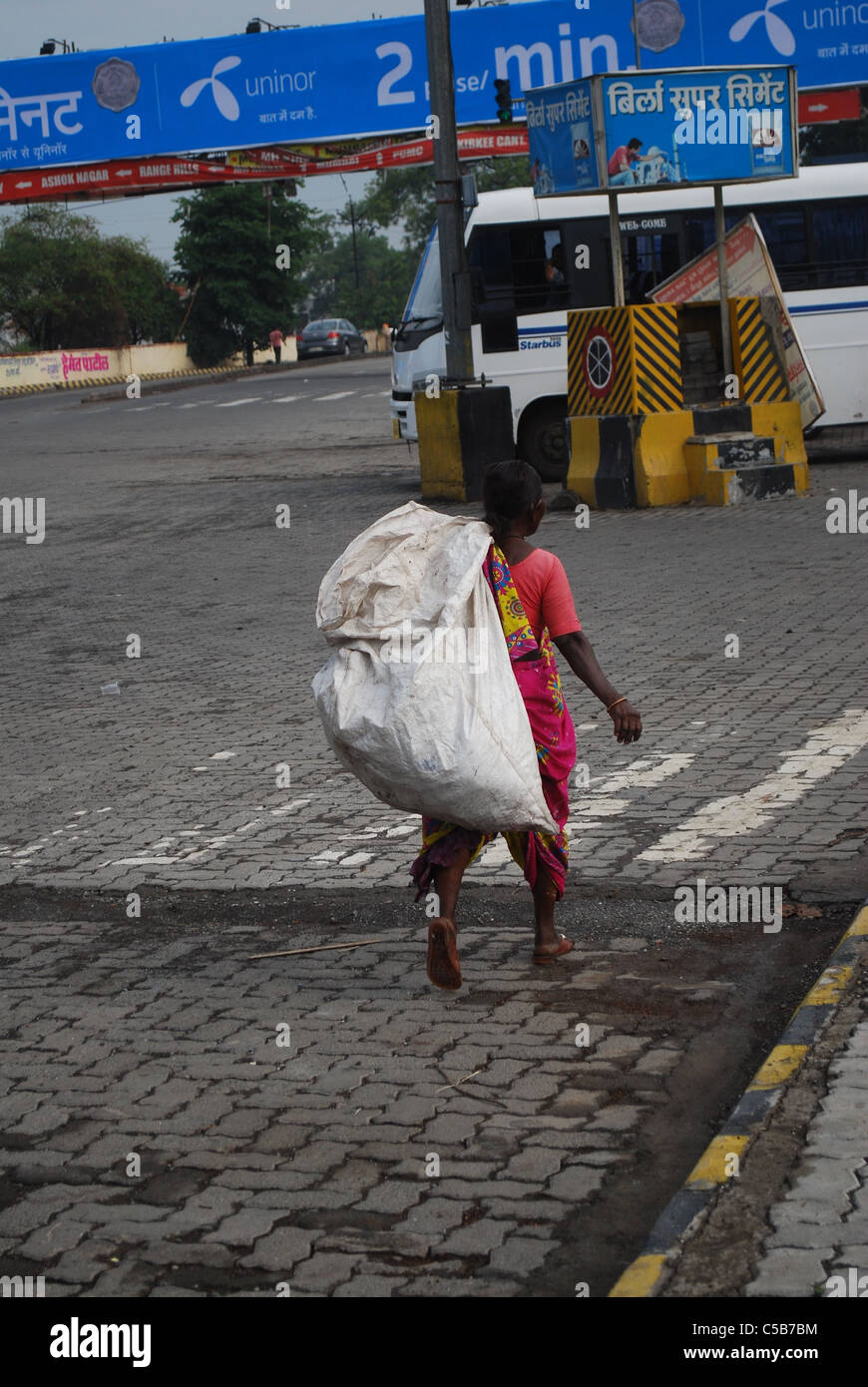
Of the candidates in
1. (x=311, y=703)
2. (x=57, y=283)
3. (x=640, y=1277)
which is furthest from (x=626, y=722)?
(x=57, y=283)

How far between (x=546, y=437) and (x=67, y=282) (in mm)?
47143

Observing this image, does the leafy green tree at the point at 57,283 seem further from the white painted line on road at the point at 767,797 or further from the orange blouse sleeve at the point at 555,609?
the orange blouse sleeve at the point at 555,609

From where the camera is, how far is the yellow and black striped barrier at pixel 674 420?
Result: 50.9ft

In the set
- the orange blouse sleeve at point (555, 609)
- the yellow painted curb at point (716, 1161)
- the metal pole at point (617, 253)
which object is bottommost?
the yellow painted curb at point (716, 1161)

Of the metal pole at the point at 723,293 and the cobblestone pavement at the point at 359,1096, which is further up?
the metal pole at the point at 723,293

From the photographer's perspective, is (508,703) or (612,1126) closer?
(612,1126)

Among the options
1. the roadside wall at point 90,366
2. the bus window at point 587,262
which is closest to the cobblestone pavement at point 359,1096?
the bus window at point 587,262

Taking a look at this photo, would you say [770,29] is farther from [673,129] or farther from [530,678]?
[530,678]

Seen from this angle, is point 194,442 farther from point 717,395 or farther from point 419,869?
point 419,869

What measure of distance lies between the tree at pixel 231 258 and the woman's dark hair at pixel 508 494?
5954 cm

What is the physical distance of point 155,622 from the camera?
39.0ft

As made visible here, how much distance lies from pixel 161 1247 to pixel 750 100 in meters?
14.2

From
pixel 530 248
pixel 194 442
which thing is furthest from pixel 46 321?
pixel 530 248
